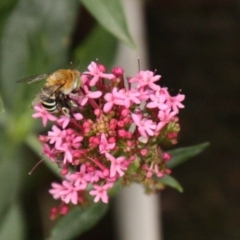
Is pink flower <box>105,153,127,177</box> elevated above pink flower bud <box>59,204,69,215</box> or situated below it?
above

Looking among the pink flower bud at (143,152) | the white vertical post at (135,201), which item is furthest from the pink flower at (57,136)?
the white vertical post at (135,201)

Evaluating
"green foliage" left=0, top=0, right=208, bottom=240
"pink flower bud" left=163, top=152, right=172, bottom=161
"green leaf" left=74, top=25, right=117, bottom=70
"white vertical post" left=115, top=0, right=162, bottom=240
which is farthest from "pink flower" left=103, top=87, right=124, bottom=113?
"white vertical post" left=115, top=0, right=162, bottom=240

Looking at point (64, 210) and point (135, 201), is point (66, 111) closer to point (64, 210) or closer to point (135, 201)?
point (64, 210)

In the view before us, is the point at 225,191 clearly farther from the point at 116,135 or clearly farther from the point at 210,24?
the point at 116,135

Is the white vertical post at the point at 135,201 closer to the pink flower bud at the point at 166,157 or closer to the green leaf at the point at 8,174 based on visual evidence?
the green leaf at the point at 8,174

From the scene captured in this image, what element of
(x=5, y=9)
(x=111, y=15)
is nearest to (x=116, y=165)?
(x=111, y=15)

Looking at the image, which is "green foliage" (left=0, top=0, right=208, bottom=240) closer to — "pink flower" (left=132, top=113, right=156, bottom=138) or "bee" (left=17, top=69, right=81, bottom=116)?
"bee" (left=17, top=69, right=81, bottom=116)
